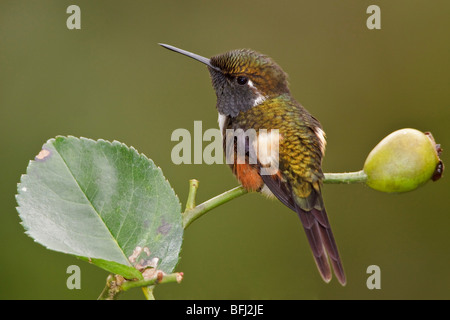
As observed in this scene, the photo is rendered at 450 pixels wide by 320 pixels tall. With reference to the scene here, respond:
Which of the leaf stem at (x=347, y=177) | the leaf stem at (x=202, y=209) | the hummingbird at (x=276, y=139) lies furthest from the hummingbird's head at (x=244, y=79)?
the leaf stem at (x=202, y=209)

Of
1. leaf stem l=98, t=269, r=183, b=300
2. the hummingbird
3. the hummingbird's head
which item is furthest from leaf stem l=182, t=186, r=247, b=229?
the hummingbird's head

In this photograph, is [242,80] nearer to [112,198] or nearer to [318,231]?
[318,231]

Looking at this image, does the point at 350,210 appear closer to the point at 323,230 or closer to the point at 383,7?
the point at 383,7

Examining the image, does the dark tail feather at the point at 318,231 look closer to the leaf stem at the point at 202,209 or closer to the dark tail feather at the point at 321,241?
the dark tail feather at the point at 321,241

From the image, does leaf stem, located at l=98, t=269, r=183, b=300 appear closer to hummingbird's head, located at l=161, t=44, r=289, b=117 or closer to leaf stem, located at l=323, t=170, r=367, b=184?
leaf stem, located at l=323, t=170, r=367, b=184

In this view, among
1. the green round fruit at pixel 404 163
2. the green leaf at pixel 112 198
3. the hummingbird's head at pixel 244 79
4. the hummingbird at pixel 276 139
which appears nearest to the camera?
the green leaf at pixel 112 198

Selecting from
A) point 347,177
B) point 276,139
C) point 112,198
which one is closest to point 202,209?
point 112,198
